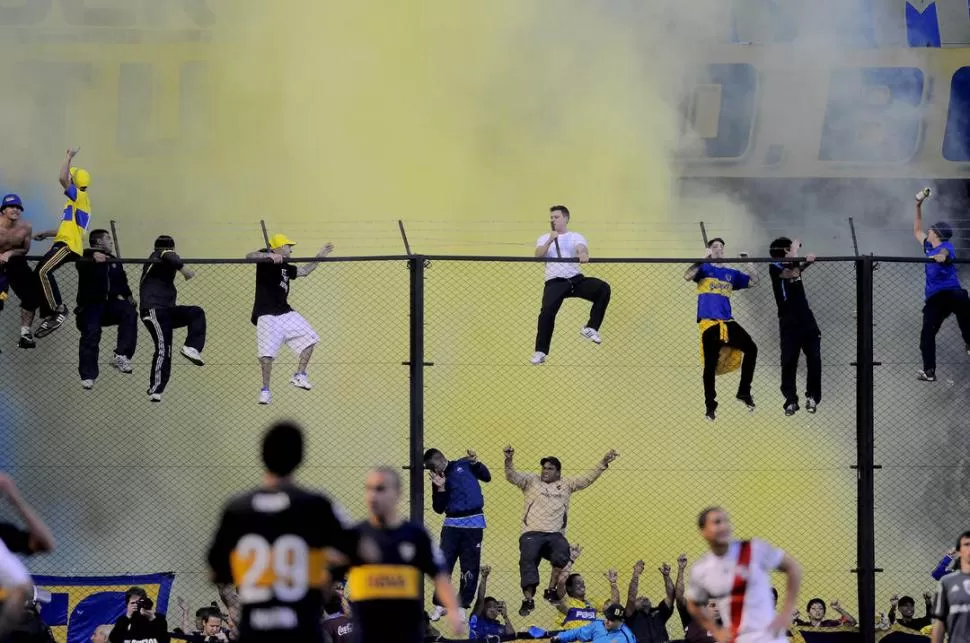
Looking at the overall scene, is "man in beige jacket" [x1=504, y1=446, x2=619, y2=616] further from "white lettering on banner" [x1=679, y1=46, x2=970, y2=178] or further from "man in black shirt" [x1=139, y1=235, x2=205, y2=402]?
"white lettering on banner" [x1=679, y1=46, x2=970, y2=178]

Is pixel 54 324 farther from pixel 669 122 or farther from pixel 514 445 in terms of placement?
pixel 669 122

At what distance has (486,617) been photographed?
15.0 meters

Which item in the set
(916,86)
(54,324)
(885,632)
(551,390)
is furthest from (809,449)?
(54,324)

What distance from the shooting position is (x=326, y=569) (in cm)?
801

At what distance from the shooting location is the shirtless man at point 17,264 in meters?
14.7

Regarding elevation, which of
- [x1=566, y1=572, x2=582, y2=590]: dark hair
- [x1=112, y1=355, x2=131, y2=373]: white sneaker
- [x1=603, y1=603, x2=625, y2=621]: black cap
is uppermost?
[x1=112, y1=355, x2=131, y2=373]: white sneaker

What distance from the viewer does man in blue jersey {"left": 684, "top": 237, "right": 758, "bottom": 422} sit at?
50.8 feet

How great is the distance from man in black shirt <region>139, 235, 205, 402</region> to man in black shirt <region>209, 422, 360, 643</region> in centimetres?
767

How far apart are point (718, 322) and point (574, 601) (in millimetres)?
2905

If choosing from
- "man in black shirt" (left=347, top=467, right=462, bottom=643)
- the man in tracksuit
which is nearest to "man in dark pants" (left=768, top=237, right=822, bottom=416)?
the man in tracksuit

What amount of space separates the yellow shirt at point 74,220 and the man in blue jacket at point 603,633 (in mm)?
5563

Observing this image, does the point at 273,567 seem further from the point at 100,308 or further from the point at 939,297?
the point at 939,297

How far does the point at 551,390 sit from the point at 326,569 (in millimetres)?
12907

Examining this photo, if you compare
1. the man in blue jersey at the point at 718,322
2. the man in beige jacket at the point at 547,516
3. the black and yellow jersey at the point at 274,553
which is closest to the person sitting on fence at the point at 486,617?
the man in beige jacket at the point at 547,516
